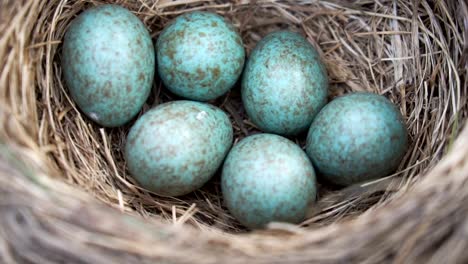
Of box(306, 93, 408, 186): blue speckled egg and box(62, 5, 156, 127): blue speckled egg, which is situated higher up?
box(62, 5, 156, 127): blue speckled egg

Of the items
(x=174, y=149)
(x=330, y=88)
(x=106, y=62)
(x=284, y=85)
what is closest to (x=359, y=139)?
(x=284, y=85)

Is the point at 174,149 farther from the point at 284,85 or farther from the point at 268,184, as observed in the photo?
the point at 284,85

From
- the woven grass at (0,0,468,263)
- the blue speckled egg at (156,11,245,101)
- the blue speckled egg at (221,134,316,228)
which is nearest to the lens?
the woven grass at (0,0,468,263)

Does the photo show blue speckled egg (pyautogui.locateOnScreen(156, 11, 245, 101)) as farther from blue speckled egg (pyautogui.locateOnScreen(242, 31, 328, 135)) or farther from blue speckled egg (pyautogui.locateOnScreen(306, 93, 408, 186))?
blue speckled egg (pyautogui.locateOnScreen(306, 93, 408, 186))

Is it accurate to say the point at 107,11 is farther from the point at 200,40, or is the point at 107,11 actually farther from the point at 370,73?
the point at 370,73

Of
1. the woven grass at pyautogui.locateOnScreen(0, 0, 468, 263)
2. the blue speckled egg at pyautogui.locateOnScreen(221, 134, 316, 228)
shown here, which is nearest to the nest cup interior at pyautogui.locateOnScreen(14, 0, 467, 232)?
the woven grass at pyautogui.locateOnScreen(0, 0, 468, 263)

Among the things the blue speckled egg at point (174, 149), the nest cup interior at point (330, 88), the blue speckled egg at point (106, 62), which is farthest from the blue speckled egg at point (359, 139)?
the blue speckled egg at point (106, 62)

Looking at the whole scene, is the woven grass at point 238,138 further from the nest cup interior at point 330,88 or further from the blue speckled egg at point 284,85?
the blue speckled egg at point 284,85

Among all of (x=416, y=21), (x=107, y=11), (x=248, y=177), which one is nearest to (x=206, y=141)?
(x=248, y=177)
